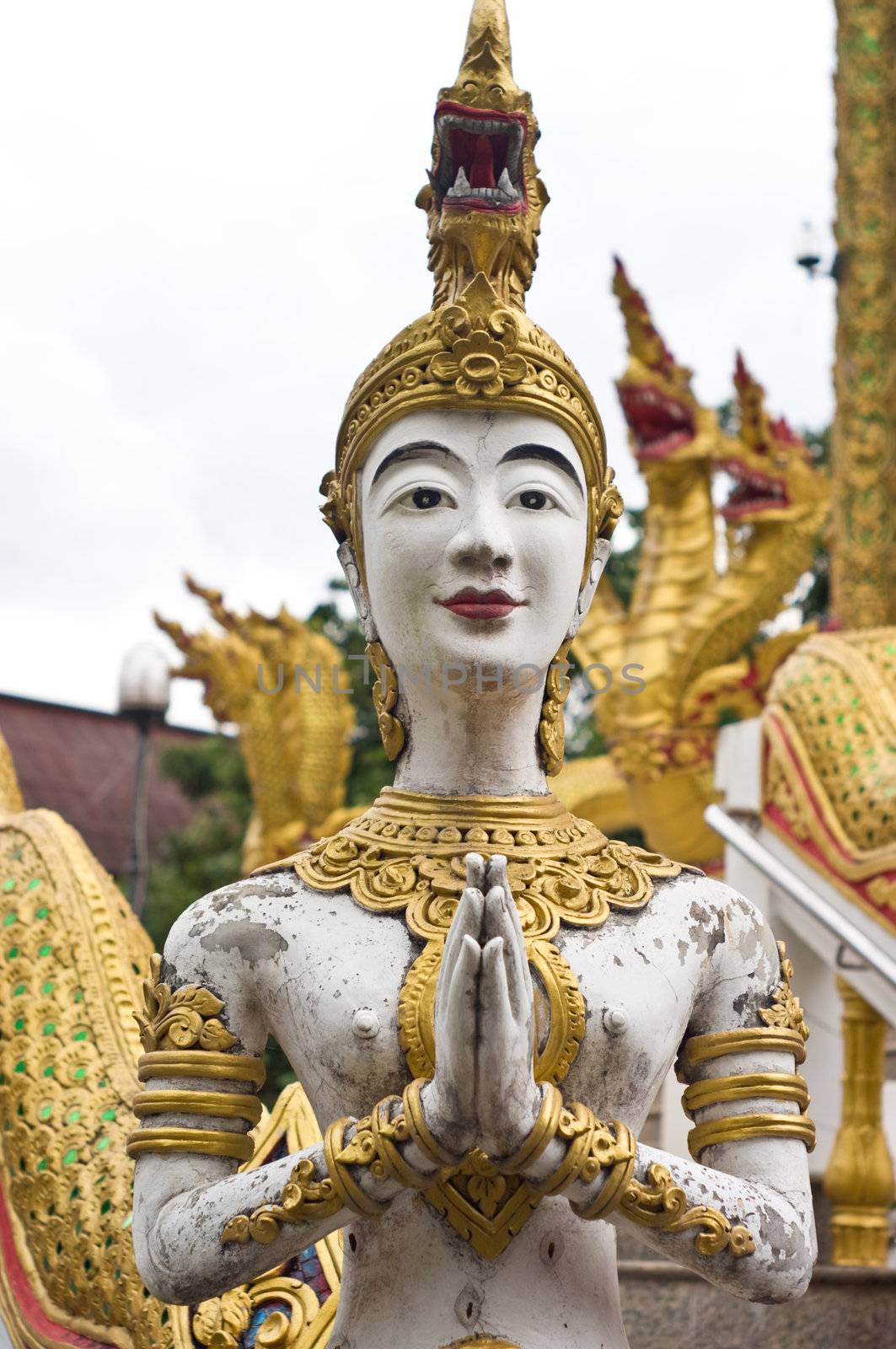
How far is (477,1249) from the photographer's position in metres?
2.43

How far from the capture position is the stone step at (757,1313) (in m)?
5.00

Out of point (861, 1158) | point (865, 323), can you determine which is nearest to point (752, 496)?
point (865, 323)

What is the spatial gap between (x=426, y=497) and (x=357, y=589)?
1.02 ft

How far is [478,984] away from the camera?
6.98 feet

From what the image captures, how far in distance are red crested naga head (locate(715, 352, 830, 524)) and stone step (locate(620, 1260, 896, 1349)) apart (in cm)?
532

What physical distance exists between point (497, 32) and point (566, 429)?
2.17ft

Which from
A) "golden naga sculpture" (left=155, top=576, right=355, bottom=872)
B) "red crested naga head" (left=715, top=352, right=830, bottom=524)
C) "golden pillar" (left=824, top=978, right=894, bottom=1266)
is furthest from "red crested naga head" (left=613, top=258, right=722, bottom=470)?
"golden pillar" (left=824, top=978, right=894, bottom=1266)

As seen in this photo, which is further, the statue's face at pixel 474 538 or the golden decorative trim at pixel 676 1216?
the statue's face at pixel 474 538

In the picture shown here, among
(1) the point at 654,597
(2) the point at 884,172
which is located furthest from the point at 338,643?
(2) the point at 884,172

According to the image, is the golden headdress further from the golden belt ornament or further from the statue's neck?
the golden belt ornament

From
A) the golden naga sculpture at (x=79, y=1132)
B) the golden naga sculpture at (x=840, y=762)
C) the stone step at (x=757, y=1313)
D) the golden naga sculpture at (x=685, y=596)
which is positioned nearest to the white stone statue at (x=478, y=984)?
the golden naga sculpture at (x=79, y=1132)

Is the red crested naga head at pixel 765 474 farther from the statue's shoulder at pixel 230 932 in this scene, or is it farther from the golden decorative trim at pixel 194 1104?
the golden decorative trim at pixel 194 1104

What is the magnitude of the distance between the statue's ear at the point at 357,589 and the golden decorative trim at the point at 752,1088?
908 mm

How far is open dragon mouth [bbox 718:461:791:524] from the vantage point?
960 cm
